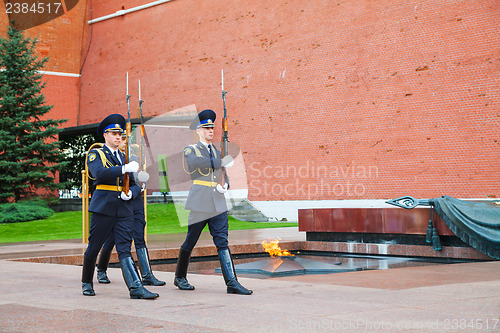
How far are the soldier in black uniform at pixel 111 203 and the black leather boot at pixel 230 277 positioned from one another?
2.34 feet

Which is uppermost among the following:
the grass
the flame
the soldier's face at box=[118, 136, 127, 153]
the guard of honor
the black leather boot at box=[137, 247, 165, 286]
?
the soldier's face at box=[118, 136, 127, 153]

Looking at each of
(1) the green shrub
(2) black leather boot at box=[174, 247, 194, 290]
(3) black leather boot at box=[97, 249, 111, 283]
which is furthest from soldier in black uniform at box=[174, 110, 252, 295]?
(1) the green shrub

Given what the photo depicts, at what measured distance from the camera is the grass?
1522 centimetres

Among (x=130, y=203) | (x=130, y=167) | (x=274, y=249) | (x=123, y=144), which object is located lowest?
(x=274, y=249)

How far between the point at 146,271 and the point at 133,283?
107 cm

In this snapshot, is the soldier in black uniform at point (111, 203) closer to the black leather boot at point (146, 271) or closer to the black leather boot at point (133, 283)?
the black leather boot at point (133, 283)

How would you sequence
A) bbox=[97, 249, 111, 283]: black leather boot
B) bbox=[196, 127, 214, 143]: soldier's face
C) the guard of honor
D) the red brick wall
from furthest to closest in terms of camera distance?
1. the red brick wall
2. bbox=[97, 249, 111, 283]: black leather boot
3. bbox=[196, 127, 214, 143]: soldier's face
4. the guard of honor

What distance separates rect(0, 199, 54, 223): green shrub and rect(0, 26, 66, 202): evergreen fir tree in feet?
3.21

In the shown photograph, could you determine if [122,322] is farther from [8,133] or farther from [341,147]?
[8,133]

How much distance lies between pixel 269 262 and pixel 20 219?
1269 cm

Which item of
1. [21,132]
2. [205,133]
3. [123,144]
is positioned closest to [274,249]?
[123,144]

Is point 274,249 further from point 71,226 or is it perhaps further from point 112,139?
point 71,226

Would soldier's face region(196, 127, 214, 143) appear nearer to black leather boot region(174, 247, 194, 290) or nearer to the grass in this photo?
black leather boot region(174, 247, 194, 290)

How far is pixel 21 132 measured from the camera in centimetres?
2053
